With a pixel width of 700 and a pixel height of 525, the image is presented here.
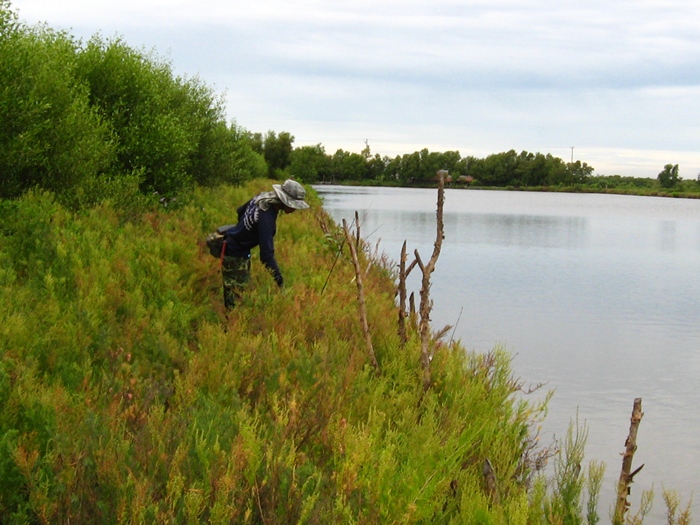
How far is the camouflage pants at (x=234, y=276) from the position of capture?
9070mm

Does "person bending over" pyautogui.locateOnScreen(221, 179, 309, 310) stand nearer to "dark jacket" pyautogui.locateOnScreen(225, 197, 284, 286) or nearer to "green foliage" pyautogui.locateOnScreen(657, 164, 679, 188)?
"dark jacket" pyautogui.locateOnScreen(225, 197, 284, 286)

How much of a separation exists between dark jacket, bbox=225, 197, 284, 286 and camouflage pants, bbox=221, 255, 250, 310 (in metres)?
0.08

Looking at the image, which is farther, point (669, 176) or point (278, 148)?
point (669, 176)

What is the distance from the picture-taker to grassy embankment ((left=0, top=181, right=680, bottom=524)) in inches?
161

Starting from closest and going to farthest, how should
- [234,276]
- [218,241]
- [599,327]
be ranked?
[218,241], [234,276], [599,327]

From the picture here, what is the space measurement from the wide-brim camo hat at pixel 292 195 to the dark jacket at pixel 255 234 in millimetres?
233

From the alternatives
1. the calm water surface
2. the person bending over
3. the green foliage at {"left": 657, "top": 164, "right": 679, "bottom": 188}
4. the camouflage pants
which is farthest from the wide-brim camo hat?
the green foliage at {"left": 657, "top": 164, "right": 679, "bottom": 188}

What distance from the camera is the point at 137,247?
10.9 metres

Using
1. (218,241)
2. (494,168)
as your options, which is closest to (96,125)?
(218,241)

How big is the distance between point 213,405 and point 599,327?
15.3 metres

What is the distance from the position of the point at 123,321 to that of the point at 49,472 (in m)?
4.37

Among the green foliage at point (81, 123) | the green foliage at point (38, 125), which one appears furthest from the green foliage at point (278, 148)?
the green foliage at point (38, 125)

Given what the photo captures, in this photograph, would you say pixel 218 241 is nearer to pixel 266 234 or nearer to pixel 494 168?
pixel 266 234

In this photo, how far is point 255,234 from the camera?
8734 millimetres
